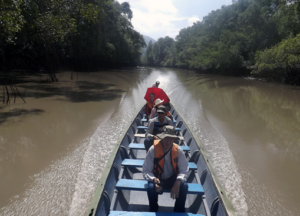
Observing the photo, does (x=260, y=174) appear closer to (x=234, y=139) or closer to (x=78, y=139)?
(x=234, y=139)

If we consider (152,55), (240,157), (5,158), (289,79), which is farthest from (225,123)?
(152,55)

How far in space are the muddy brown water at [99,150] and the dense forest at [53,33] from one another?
2.38m

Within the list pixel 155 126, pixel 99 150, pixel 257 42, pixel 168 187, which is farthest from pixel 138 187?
pixel 257 42

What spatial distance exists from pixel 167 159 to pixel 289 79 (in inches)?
880

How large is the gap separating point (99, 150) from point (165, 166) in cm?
375

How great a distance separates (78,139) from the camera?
23.8 feet

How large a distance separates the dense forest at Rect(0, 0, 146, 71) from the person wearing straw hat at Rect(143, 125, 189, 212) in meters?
5.28

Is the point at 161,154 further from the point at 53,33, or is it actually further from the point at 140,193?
the point at 53,33

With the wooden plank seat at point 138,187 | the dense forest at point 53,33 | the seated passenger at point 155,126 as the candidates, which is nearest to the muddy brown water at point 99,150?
the wooden plank seat at point 138,187

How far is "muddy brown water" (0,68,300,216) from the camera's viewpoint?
4.39 metres

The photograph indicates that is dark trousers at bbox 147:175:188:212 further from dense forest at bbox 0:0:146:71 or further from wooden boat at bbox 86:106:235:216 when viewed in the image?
dense forest at bbox 0:0:146:71

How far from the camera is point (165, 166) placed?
3.15 m

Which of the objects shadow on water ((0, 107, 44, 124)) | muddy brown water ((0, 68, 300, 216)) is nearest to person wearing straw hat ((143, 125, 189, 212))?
muddy brown water ((0, 68, 300, 216))

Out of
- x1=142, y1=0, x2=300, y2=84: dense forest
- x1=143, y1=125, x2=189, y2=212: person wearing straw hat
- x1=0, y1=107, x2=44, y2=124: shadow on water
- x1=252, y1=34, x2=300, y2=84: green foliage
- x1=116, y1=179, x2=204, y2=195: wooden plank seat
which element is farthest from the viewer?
x1=142, y1=0, x2=300, y2=84: dense forest
